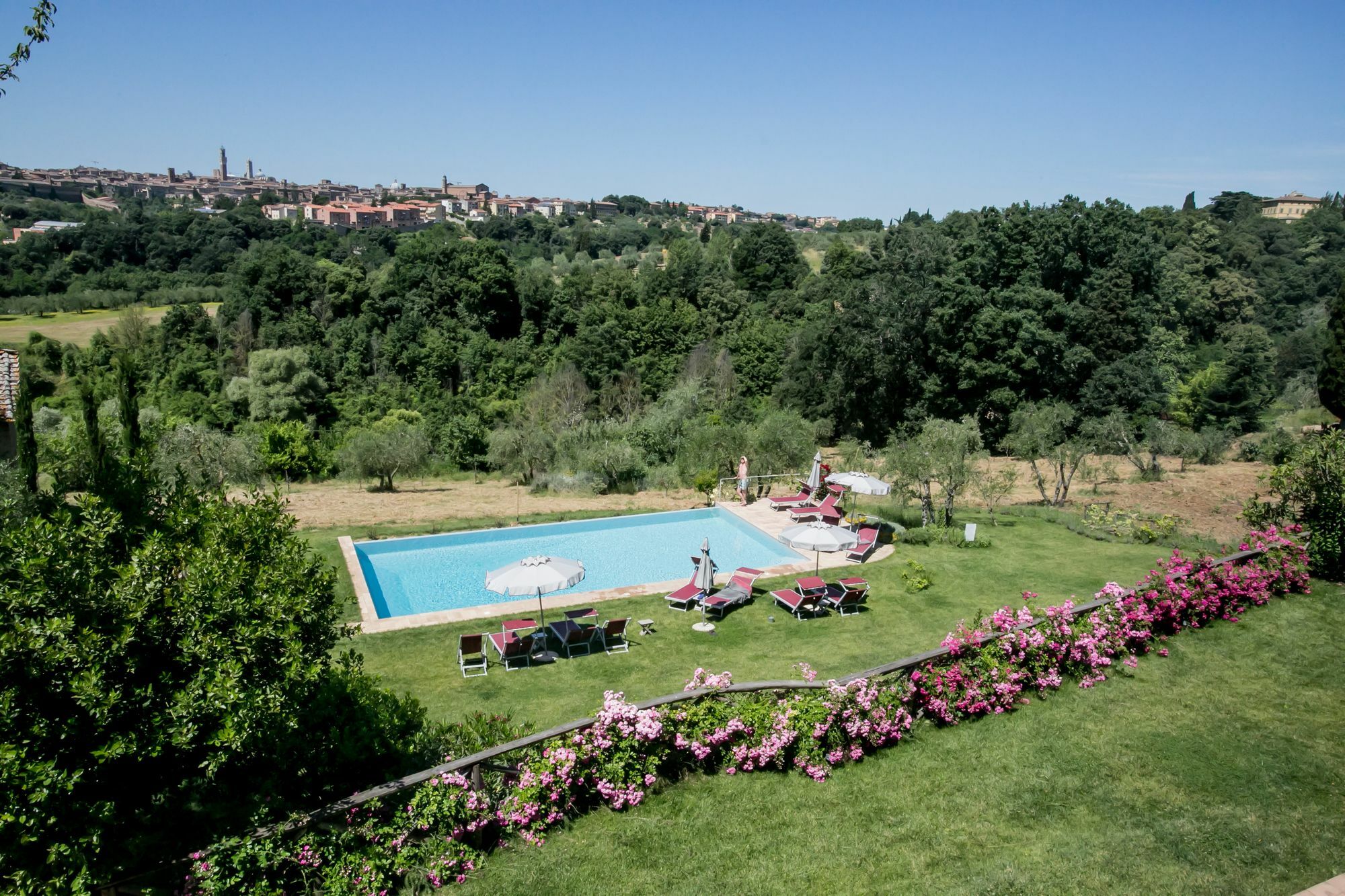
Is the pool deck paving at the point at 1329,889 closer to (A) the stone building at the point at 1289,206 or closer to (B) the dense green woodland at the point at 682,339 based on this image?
(B) the dense green woodland at the point at 682,339

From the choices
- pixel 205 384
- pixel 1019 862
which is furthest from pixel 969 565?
pixel 205 384

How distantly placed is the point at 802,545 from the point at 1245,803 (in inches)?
266

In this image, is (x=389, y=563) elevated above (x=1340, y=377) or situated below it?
below

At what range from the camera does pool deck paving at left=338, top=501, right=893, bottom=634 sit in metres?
12.6

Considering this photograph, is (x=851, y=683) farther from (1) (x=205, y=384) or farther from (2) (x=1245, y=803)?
(1) (x=205, y=384)

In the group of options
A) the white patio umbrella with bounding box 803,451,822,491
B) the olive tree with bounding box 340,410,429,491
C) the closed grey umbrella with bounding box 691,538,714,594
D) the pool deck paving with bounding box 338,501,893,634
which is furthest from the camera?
the olive tree with bounding box 340,410,429,491

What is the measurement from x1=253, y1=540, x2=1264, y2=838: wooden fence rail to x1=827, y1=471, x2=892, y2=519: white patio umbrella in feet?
22.6

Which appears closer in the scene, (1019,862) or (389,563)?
(1019,862)

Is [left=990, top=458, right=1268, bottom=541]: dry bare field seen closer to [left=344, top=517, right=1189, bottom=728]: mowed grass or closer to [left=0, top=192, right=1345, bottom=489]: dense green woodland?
[left=0, top=192, right=1345, bottom=489]: dense green woodland

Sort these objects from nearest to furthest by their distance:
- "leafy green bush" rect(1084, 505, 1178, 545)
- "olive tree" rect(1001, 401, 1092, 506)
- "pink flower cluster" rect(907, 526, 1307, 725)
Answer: "pink flower cluster" rect(907, 526, 1307, 725)
"leafy green bush" rect(1084, 505, 1178, 545)
"olive tree" rect(1001, 401, 1092, 506)

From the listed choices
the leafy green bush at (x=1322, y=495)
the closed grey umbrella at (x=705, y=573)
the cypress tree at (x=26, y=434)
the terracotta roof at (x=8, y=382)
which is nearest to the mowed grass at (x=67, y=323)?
the terracotta roof at (x=8, y=382)

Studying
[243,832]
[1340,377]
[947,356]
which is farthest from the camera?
[947,356]

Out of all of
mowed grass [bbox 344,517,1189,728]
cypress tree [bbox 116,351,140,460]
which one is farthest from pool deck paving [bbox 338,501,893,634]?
cypress tree [bbox 116,351,140,460]

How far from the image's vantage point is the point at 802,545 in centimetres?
1305
